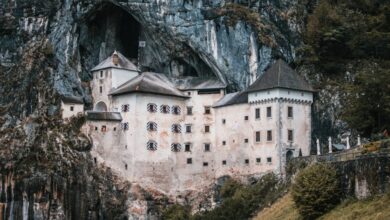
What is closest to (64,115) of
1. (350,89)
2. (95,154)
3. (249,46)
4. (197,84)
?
(95,154)

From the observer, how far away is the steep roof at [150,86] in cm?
9188

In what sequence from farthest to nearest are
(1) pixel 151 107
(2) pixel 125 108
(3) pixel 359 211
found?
(2) pixel 125 108
(1) pixel 151 107
(3) pixel 359 211

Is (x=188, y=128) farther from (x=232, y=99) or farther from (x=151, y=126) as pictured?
(x=232, y=99)

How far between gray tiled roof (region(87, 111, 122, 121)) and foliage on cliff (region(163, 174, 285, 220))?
12.0m

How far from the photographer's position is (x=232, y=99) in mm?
91125

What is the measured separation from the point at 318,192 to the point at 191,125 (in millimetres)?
33633

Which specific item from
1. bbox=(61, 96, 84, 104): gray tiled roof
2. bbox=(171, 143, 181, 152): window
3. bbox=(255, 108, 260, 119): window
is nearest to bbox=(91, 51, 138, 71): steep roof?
bbox=(61, 96, 84, 104): gray tiled roof

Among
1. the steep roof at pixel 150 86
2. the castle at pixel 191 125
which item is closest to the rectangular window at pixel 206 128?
the castle at pixel 191 125

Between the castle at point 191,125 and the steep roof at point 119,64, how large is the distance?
128 mm

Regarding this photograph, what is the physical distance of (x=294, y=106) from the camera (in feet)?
289

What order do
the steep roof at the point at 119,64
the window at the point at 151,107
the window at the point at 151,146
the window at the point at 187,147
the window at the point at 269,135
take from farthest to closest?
1. the steep roof at the point at 119,64
2. the window at the point at 187,147
3. the window at the point at 151,107
4. the window at the point at 151,146
5. the window at the point at 269,135

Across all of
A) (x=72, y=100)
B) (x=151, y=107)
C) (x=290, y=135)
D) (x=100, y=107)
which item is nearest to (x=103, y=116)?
(x=100, y=107)

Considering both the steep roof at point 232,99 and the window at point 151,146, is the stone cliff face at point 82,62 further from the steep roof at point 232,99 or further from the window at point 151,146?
the window at point 151,146

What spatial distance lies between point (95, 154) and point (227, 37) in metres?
18.8
